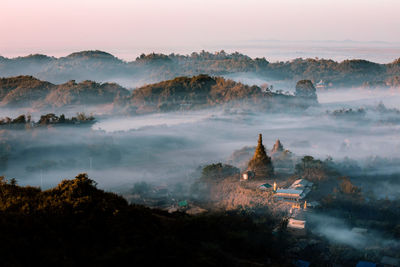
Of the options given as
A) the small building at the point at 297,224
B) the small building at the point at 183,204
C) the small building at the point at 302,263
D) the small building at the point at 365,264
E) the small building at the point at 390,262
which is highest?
the small building at the point at 302,263

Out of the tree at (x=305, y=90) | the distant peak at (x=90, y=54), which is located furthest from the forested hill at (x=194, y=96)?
the distant peak at (x=90, y=54)

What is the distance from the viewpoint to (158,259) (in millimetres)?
12805

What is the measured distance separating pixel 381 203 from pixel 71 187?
2548 cm

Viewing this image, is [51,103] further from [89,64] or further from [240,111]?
[89,64]

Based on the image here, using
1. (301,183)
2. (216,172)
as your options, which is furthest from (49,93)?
(301,183)

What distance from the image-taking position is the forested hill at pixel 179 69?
17162cm

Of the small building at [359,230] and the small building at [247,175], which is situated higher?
the small building at [247,175]

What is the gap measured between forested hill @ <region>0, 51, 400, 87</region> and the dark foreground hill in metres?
151

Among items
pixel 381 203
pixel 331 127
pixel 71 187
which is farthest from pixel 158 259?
pixel 331 127

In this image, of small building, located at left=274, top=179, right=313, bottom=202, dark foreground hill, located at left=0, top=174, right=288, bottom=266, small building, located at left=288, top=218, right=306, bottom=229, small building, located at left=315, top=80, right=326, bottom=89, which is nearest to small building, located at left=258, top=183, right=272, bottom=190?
small building, located at left=274, top=179, right=313, bottom=202

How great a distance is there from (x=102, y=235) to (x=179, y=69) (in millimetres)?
174851

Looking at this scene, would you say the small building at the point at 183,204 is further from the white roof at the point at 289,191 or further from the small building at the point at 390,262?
the small building at the point at 390,262

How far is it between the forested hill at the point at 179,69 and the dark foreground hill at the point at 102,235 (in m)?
151

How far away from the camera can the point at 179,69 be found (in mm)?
186750
